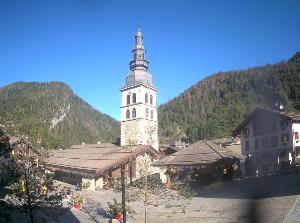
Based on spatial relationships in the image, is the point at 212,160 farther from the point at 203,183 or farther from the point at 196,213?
the point at 196,213

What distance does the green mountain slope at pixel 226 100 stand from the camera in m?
3.41

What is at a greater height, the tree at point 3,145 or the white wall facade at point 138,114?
the white wall facade at point 138,114

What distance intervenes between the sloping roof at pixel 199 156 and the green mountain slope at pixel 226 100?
3771 mm

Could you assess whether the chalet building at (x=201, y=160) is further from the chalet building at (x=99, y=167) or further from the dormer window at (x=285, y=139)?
the dormer window at (x=285, y=139)

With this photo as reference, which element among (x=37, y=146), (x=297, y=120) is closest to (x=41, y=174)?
(x=37, y=146)

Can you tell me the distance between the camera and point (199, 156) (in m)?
30.5

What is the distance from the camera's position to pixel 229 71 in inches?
258

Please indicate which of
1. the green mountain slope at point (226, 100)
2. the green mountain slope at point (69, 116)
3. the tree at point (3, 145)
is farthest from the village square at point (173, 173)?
the green mountain slope at point (69, 116)

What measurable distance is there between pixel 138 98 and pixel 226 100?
38002 mm

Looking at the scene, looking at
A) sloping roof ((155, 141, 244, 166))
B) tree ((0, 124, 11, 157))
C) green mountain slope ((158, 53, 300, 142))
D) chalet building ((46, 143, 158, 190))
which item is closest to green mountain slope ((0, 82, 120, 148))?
green mountain slope ((158, 53, 300, 142))

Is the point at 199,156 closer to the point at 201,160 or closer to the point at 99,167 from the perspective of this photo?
the point at 201,160

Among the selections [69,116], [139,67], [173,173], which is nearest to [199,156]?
[173,173]

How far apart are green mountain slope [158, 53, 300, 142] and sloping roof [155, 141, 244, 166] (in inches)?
148

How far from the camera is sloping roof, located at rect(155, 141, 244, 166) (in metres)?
29.2
